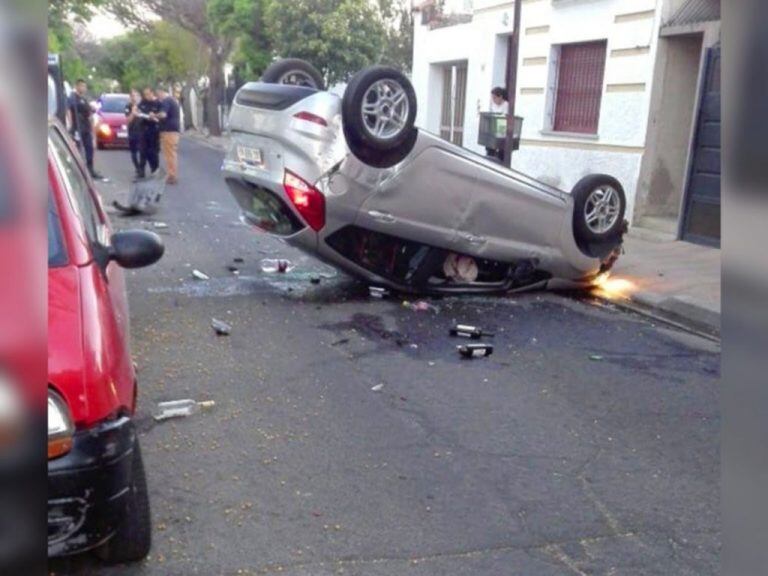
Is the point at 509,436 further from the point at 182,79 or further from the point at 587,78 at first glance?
the point at 182,79

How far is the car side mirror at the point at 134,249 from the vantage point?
145 inches

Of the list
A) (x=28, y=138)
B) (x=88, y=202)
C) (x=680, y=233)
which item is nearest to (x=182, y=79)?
(x=680, y=233)

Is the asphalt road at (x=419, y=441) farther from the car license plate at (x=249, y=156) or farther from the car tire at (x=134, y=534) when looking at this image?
the car license plate at (x=249, y=156)

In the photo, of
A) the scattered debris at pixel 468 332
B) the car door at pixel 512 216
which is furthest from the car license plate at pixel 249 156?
the scattered debris at pixel 468 332

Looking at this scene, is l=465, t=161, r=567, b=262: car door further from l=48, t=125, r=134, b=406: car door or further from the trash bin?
the trash bin

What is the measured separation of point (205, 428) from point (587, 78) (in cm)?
1114

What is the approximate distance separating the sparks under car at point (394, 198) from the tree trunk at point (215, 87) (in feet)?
92.4

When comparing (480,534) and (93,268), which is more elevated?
(93,268)

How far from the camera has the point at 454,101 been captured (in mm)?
20297

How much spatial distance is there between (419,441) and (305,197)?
2882 millimetres

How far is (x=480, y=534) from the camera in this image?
11.8 feet

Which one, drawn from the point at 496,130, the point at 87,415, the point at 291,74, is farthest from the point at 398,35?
the point at 87,415

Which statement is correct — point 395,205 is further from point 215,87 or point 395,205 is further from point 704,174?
point 215,87

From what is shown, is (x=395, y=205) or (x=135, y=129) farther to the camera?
(x=135, y=129)
